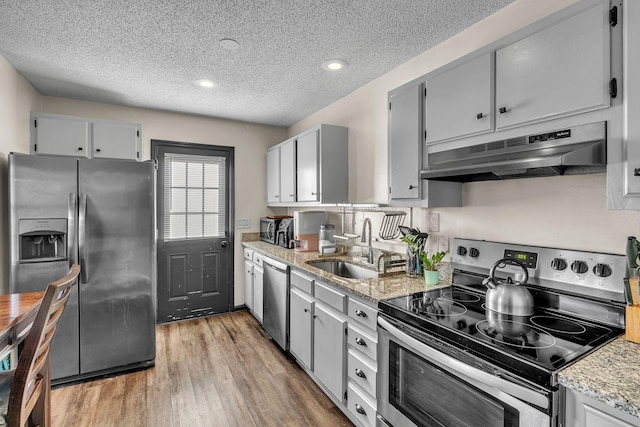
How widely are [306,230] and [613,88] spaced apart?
262 centimetres

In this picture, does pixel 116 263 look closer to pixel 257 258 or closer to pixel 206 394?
pixel 206 394

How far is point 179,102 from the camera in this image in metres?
3.42

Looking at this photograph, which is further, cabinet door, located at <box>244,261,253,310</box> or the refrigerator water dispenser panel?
cabinet door, located at <box>244,261,253,310</box>

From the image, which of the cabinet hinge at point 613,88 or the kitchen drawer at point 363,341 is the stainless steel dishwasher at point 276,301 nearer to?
the kitchen drawer at point 363,341

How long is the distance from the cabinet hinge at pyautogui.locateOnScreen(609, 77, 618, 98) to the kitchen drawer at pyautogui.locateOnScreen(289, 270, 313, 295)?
1.91m

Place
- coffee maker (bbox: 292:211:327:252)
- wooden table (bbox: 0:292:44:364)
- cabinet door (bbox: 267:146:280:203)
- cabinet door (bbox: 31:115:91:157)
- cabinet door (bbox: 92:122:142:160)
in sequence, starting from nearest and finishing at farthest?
wooden table (bbox: 0:292:44:364) → cabinet door (bbox: 31:115:91:157) → cabinet door (bbox: 92:122:142:160) → coffee maker (bbox: 292:211:327:252) → cabinet door (bbox: 267:146:280:203)

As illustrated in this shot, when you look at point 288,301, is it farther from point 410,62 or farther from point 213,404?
point 410,62

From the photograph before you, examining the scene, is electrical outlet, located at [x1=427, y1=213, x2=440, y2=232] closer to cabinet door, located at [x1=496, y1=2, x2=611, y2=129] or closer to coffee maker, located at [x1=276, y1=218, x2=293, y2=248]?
cabinet door, located at [x1=496, y1=2, x2=611, y2=129]

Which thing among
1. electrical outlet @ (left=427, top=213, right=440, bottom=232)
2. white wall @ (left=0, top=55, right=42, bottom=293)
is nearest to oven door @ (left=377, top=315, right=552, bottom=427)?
electrical outlet @ (left=427, top=213, right=440, bottom=232)

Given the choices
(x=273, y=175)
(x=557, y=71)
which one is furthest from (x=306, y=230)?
(x=557, y=71)

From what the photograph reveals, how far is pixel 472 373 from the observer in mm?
1152

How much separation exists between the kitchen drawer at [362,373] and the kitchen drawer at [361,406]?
0.05m

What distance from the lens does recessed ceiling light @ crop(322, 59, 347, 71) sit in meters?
2.46

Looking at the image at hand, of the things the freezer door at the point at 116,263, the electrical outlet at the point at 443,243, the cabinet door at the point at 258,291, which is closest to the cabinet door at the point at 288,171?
the cabinet door at the point at 258,291
